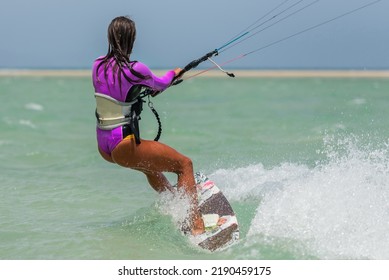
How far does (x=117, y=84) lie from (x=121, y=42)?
35 cm

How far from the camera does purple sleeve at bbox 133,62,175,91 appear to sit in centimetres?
560

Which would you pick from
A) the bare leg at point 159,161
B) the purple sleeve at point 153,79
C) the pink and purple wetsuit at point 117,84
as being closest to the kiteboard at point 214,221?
the bare leg at point 159,161

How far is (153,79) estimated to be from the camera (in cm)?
566

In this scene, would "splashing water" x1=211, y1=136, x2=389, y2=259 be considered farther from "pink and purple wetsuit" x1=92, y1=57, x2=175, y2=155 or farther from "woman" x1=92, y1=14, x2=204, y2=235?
"pink and purple wetsuit" x1=92, y1=57, x2=175, y2=155

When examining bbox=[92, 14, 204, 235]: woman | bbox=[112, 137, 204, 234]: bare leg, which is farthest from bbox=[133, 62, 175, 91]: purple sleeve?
bbox=[112, 137, 204, 234]: bare leg

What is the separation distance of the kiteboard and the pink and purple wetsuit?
41.6 inches

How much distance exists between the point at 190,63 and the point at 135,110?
62 centimetres

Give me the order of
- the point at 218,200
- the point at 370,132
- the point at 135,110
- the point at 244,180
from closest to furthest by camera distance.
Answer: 1. the point at 135,110
2. the point at 218,200
3. the point at 244,180
4. the point at 370,132

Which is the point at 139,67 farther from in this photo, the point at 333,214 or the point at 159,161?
the point at 333,214

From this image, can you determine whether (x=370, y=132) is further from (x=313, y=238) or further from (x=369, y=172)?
(x=313, y=238)

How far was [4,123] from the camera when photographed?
2066 centimetres

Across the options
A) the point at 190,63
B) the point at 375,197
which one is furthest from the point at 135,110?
the point at 375,197
